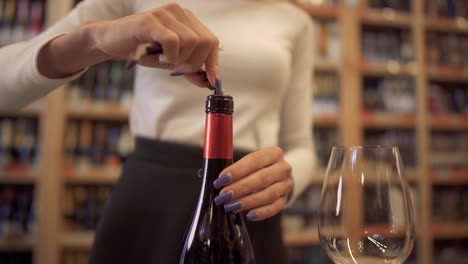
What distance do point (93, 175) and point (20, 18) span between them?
0.79 m

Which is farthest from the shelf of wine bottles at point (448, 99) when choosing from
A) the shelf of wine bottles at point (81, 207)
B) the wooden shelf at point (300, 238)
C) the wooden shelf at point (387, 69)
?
the shelf of wine bottles at point (81, 207)

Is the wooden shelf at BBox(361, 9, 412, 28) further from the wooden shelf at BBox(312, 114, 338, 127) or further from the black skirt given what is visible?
the black skirt

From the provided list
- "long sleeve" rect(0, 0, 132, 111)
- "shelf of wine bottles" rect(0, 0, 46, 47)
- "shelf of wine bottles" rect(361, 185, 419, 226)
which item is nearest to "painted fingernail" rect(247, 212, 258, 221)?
"shelf of wine bottles" rect(361, 185, 419, 226)

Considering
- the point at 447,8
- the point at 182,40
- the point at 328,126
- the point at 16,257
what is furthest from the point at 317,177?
the point at 182,40

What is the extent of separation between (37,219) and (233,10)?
5.01 ft

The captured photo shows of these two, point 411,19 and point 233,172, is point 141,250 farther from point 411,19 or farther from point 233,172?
point 411,19

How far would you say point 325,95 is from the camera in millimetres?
2236

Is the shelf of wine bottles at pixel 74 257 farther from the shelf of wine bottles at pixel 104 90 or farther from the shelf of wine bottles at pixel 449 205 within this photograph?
the shelf of wine bottles at pixel 449 205

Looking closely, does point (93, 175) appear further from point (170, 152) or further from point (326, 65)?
point (170, 152)

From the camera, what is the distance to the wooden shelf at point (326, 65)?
2.20 metres

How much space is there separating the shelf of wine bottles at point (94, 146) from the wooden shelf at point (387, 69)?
1311 millimetres

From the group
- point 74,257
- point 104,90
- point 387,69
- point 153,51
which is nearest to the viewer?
point 153,51

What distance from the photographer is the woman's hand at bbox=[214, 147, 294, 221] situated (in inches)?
14.7

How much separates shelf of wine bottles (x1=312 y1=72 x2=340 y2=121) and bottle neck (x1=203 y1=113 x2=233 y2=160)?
6.20 ft
